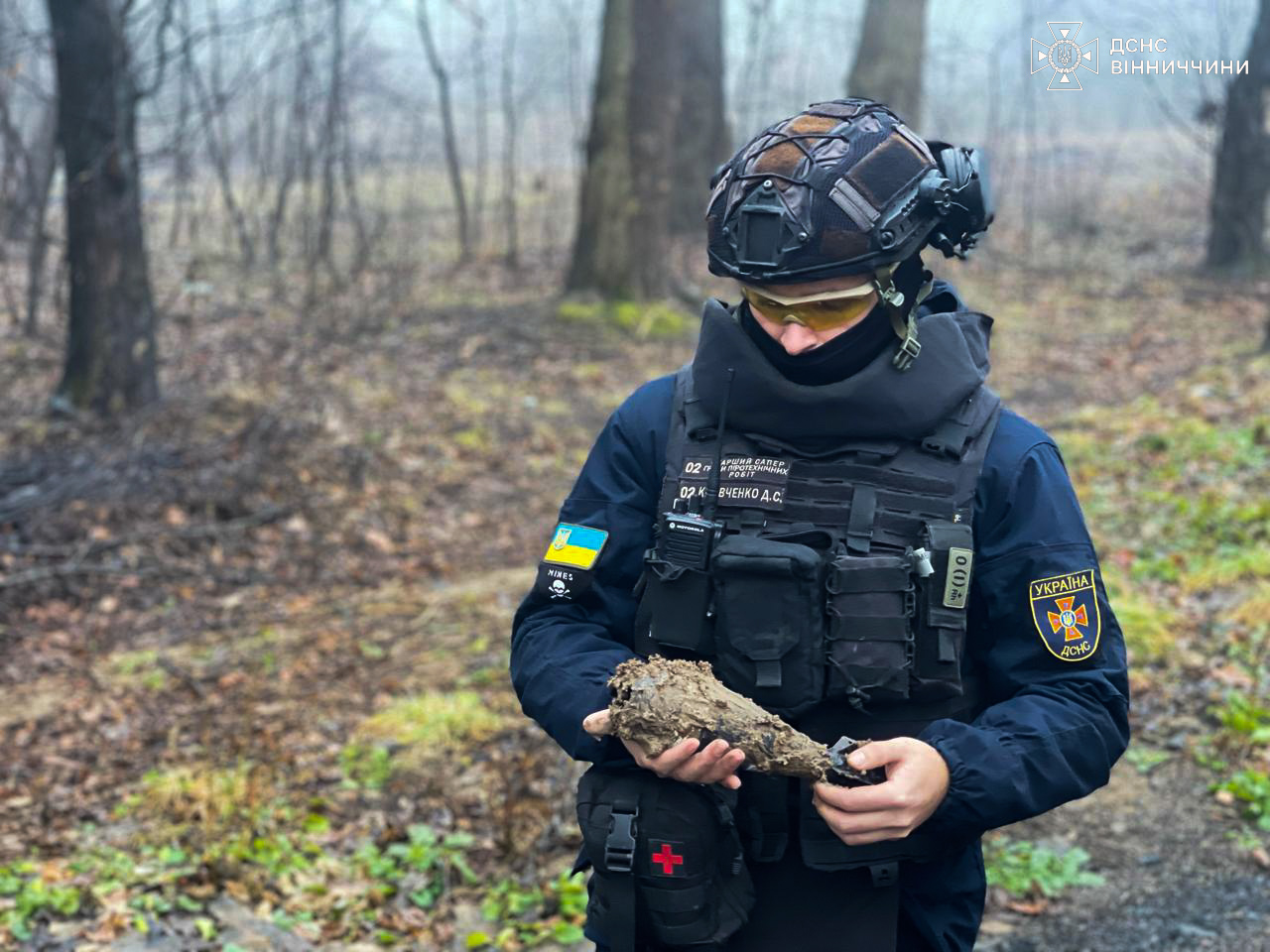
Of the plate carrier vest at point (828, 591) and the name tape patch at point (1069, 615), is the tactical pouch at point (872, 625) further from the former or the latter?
the name tape patch at point (1069, 615)

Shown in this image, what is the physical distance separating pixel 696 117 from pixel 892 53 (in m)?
3.01

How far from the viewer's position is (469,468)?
354 inches

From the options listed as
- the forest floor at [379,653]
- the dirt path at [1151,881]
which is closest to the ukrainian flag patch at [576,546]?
the forest floor at [379,653]

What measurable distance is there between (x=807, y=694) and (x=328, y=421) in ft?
25.0

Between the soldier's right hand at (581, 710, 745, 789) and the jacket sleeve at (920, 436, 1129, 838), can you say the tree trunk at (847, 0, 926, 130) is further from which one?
the soldier's right hand at (581, 710, 745, 789)

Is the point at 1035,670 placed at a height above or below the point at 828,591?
below

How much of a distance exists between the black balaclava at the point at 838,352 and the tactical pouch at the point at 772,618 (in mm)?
315

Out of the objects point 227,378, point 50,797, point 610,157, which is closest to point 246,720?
point 50,797

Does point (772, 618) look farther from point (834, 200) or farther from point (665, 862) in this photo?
point (834, 200)

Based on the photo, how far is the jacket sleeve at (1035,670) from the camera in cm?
182

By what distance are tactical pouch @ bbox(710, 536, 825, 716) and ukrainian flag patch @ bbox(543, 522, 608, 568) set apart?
237 millimetres

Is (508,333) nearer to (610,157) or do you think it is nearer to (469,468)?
(610,157)

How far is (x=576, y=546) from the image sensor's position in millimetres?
2105

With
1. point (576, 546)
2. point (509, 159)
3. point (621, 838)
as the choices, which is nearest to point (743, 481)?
point (576, 546)
